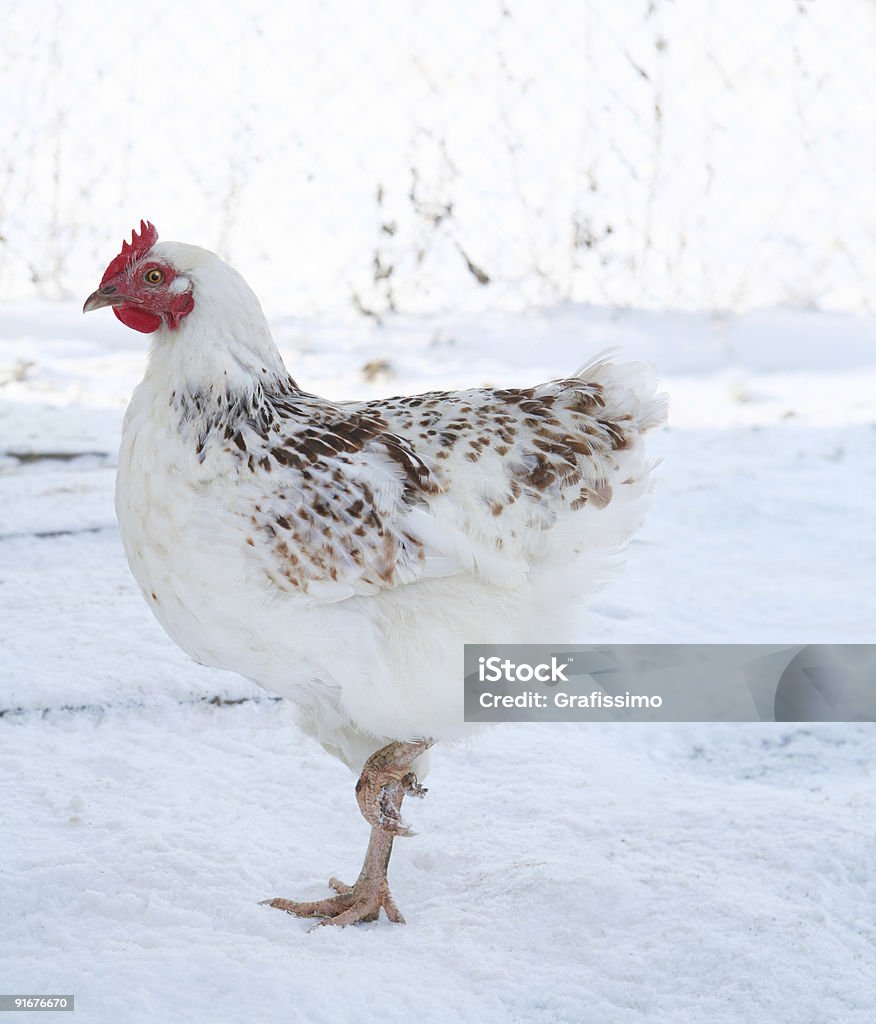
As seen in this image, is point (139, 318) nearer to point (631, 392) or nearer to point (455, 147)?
point (631, 392)

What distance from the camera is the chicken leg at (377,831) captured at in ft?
7.32

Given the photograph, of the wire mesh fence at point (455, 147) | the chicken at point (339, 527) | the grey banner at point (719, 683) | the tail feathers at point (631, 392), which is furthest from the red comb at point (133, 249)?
the wire mesh fence at point (455, 147)

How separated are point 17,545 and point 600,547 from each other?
2159 mm

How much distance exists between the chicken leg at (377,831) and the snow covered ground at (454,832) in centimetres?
6

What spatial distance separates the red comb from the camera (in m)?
2.24

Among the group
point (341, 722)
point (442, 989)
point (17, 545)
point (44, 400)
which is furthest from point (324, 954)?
point (44, 400)

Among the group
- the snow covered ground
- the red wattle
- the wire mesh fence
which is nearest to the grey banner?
the snow covered ground

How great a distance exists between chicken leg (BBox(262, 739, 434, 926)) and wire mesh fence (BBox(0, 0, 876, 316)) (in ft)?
16.9

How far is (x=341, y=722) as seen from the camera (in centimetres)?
228

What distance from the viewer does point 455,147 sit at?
7.21m

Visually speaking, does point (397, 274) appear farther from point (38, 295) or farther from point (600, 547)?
point (600, 547)

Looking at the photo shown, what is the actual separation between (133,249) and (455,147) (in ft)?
17.4

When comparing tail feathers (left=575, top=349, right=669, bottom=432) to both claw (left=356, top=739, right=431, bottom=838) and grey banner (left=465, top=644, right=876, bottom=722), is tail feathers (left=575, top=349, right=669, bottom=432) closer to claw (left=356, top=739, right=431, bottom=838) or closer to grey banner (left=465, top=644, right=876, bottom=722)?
grey banner (left=465, top=644, right=876, bottom=722)

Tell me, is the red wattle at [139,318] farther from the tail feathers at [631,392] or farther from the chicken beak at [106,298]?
the tail feathers at [631,392]
